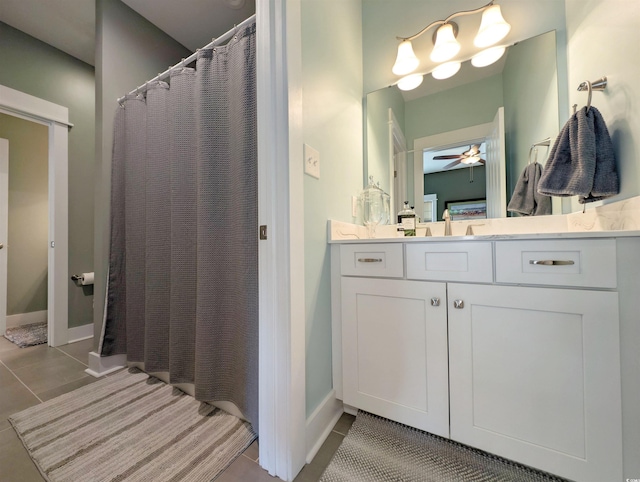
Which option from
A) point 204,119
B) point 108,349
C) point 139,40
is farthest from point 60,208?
point 204,119

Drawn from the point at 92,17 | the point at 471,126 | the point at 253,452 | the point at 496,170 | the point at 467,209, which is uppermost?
the point at 92,17

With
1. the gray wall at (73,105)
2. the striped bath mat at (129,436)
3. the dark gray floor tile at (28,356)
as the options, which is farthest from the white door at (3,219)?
the striped bath mat at (129,436)

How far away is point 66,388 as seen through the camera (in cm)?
144

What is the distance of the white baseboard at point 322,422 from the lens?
0.98 m

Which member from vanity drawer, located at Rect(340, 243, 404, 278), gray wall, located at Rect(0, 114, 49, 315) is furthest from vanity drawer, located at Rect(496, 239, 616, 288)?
gray wall, located at Rect(0, 114, 49, 315)

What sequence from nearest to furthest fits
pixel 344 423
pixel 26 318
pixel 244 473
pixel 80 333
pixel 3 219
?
1. pixel 244 473
2. pixel 344 423
3. pixel 80 333
4. pixel 3 219
5. pixel 26 318

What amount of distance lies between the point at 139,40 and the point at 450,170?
2483 millimetres

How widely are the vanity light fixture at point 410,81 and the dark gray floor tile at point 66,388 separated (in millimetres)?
2667

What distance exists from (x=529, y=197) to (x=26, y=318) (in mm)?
4544

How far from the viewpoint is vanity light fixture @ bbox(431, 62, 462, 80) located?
1422mm

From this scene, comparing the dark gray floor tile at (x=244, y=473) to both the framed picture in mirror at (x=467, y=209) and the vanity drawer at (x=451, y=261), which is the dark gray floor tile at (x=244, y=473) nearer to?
the vanity drawer at (x=451, y=261)

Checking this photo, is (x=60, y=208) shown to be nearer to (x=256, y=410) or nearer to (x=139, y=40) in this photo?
(x=139, y=40)

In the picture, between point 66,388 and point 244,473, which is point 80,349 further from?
point 244,473

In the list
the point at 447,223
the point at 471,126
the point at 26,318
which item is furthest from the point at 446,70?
the point at 26,318
